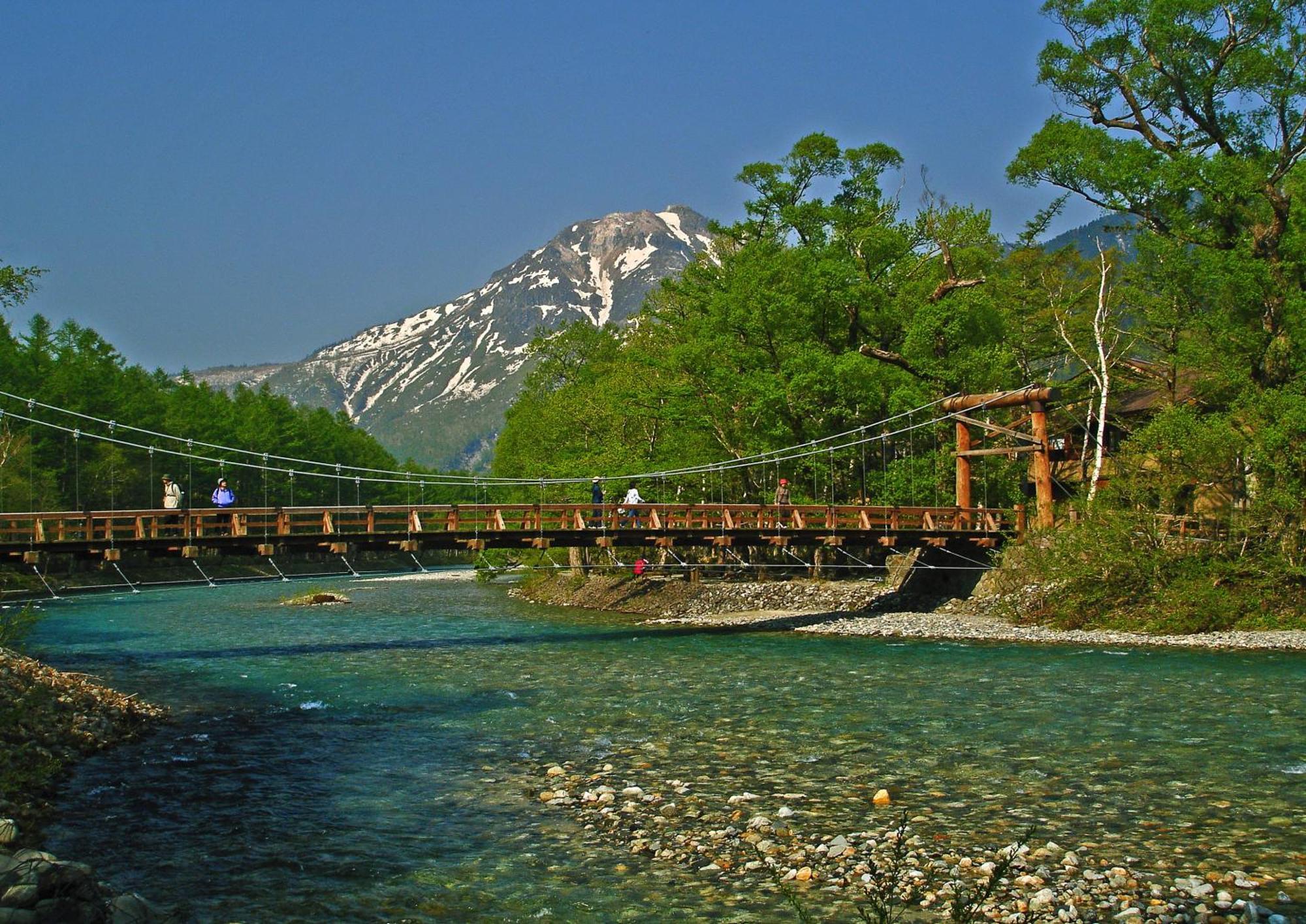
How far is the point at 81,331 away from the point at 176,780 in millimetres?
67749

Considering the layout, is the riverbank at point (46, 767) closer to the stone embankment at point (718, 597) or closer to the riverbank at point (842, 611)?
the riverbank at point (842, 611)

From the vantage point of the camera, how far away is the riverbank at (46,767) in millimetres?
7805

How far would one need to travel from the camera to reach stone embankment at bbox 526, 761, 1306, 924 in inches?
343

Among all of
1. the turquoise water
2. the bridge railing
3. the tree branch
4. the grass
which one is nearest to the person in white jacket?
the bridge railing

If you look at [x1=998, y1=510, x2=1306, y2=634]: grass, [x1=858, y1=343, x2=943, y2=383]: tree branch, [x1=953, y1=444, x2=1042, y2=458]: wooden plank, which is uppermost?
[x1=858, y1=343, x2=943, y2=383]: tree branch

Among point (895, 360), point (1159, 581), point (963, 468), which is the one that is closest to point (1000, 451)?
point (963, 468)

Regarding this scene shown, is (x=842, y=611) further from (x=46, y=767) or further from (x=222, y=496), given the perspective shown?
(x=46, y=767)

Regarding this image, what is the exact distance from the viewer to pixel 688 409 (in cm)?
4253

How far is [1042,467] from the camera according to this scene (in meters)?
35.1

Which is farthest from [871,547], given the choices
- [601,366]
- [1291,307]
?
[601,366]

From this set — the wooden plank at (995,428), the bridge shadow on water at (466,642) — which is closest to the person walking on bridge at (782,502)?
the bridge shadow on water at (466,642)

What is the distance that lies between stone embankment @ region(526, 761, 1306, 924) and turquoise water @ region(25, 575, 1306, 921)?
0.26 m

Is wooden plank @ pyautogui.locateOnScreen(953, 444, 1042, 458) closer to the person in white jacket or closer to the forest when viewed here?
the forest

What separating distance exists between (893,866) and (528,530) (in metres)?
21.7
